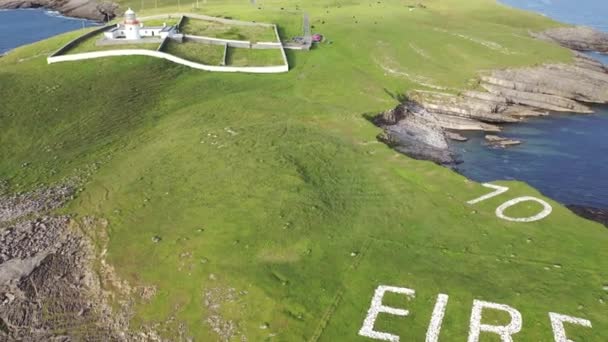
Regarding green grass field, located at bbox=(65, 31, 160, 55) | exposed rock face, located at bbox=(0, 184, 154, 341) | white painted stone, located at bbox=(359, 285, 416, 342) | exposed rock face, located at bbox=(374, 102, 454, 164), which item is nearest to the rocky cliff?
exposed rock face, located at bbox=(374, 102, 454, 164)

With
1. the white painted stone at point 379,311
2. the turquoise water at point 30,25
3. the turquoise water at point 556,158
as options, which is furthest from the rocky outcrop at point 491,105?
the turquoise water at point 30,25

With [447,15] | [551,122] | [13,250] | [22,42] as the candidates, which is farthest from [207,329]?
[447,15]

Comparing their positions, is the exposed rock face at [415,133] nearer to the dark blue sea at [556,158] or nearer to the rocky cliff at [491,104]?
the rocky cliff at [491,104]

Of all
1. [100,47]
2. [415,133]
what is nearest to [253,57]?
[100,47]

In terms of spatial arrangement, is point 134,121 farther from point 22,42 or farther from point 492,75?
point 22,42

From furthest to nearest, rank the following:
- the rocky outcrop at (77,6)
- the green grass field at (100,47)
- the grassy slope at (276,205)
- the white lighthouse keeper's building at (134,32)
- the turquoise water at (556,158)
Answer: the rocky outcrop at (77,6), the white lighthouse keeper's building at (134,32), the green grass field at (100,47), the turquoise water at (556,158), the grassy slope at (276,205)

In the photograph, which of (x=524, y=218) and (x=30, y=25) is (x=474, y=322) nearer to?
(x=524, y=218)
